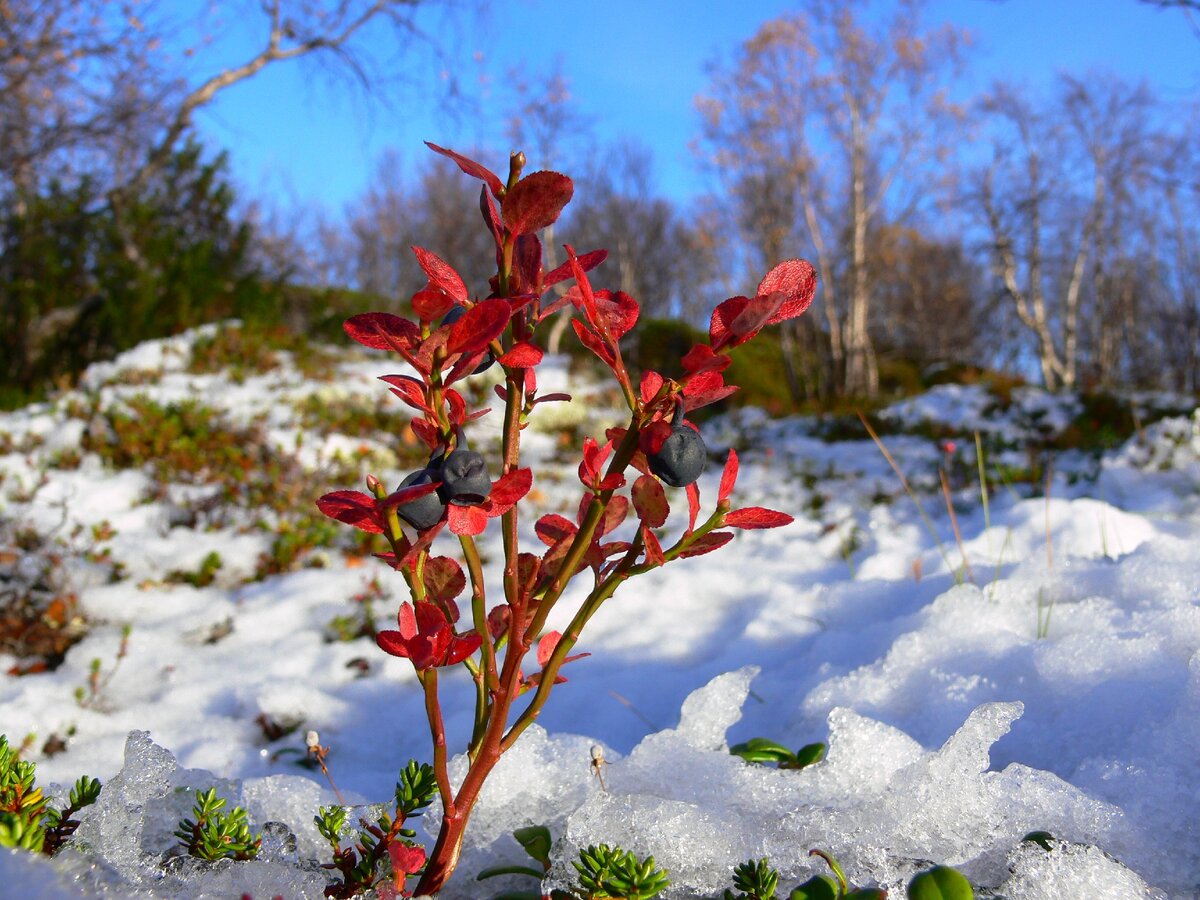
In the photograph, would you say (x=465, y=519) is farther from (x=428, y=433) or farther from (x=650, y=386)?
(x=650, y=386)

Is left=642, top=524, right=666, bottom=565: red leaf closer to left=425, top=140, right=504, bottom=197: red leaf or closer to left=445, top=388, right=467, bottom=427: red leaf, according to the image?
left=445, top=388, right=467, bottom=427: red leaf

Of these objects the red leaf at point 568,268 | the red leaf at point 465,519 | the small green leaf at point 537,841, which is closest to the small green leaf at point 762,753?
the small green leaf at point 537,841

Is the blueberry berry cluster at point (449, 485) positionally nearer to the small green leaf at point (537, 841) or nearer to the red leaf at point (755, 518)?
the red leaf at point (755, 518)

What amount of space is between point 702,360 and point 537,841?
2.22 ft

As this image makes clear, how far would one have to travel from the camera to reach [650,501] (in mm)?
713

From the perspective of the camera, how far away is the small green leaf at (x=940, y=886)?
27.7 inches

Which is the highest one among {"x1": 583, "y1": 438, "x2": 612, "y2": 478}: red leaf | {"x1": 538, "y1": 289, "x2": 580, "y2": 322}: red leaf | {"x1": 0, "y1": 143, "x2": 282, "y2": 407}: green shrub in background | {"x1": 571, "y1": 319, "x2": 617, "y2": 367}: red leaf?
{"x1": 0, "y1": 143, "x2": 282, "y2": 407}: green shrub in background

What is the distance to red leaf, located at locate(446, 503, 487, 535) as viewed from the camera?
0.66 meters

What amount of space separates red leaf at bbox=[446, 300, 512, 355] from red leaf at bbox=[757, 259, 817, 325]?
0.82ft

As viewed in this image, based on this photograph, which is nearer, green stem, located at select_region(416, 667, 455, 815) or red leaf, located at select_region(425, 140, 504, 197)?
red leaf, located at select_region(425, 140, 504, 197)

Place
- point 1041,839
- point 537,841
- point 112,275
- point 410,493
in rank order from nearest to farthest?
point 410,493, point 1041,839, point 537,841, point 112,275

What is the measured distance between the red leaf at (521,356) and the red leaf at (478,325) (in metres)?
0.05

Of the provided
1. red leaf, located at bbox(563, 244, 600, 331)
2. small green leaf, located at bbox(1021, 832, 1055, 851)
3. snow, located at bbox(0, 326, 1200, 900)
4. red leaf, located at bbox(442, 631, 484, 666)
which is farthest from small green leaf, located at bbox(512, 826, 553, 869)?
red leaf, located at bbox(563, 244, 600, 331)

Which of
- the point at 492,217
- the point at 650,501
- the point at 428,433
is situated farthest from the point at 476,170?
the point at 650,501
